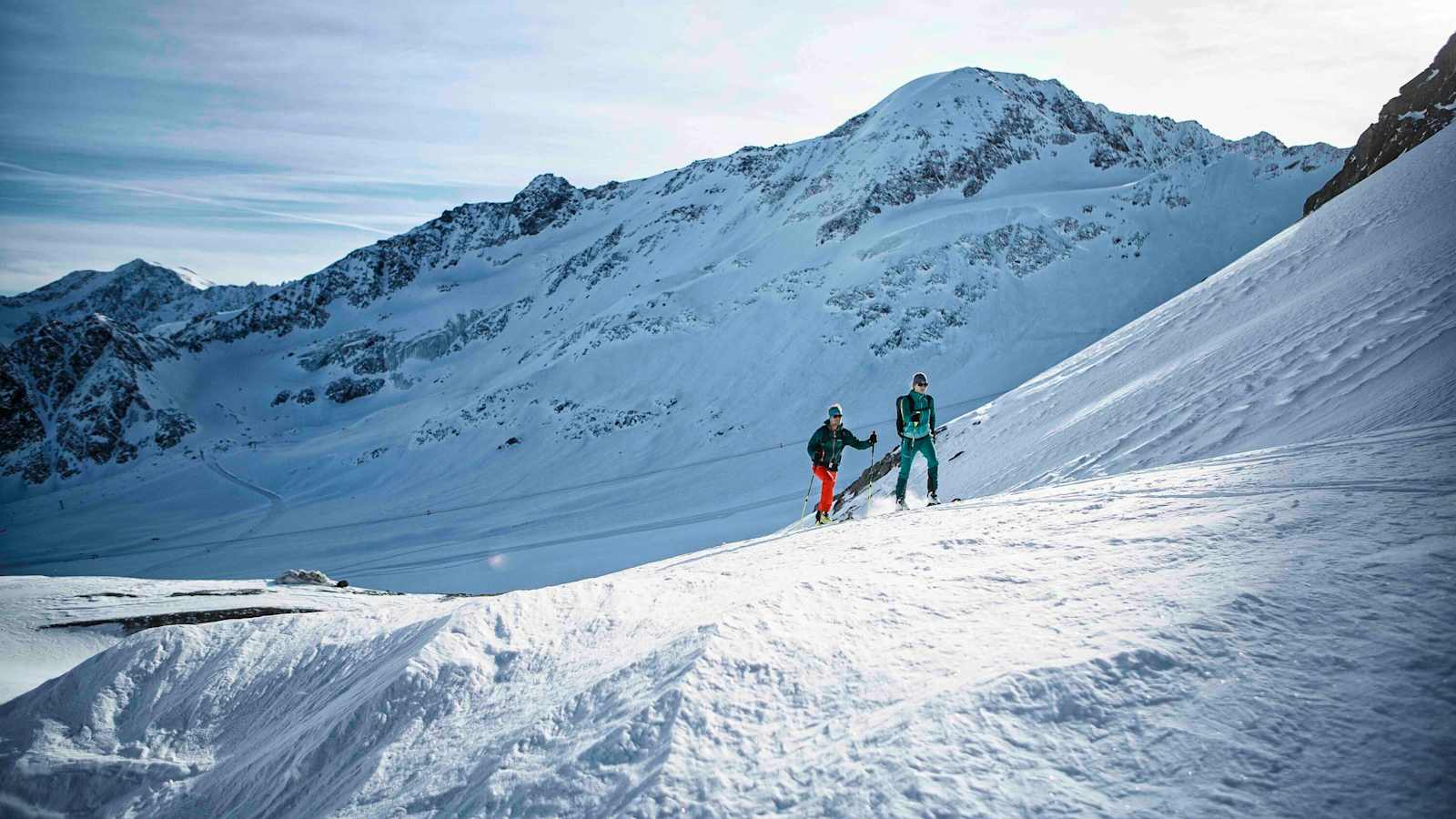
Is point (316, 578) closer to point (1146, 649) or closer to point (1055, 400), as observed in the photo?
point (1146, 649)

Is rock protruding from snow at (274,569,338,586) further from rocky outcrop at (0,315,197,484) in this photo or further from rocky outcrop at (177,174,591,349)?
rocky outcrop at (177,174,591,349)

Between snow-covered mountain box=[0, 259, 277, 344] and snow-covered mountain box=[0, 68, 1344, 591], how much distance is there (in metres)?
135

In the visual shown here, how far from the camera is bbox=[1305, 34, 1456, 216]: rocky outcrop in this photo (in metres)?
26.3

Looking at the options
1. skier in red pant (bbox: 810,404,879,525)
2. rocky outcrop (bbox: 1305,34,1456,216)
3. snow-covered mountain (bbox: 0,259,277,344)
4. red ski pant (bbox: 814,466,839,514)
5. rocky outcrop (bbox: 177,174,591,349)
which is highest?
snow-covered mountain (bbox: 0,259,277,344)

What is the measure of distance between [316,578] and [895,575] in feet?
47.0

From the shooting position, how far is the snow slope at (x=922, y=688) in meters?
2.92

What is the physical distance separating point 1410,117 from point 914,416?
32392 mm

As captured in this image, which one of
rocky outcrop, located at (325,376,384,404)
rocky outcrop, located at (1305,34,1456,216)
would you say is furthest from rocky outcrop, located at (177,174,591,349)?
rocky outcrop, located at (1305,34,1456,216)

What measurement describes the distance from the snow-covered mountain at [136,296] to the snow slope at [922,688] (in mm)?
208399

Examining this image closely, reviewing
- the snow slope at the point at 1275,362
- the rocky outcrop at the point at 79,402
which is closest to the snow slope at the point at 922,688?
the snow slope at the point at 1275,362

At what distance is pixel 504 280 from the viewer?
284ft

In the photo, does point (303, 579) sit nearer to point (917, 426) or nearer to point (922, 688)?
point (917, 426)

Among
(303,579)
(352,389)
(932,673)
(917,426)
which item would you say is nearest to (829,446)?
(917,426)

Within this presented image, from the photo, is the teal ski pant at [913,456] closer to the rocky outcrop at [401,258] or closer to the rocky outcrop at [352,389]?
the rocky outcrop at [352,389]
